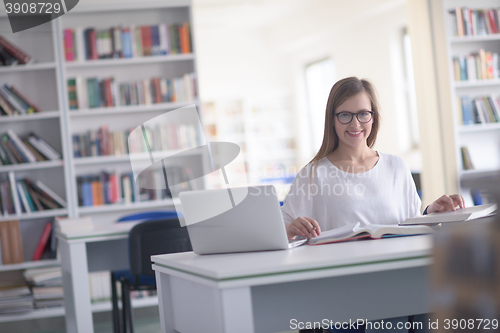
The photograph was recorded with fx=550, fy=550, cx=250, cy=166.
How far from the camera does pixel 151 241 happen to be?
248 centimetres

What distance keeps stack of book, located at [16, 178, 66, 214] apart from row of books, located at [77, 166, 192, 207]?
0.19 meters

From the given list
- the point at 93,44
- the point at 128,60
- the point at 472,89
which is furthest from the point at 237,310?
the point at 472,89

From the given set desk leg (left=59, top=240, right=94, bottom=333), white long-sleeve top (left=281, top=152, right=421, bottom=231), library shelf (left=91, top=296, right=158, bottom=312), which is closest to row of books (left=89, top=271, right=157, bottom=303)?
library shelf (left=91, top=296, right=158, bottom=312)

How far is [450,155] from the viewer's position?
4.61m

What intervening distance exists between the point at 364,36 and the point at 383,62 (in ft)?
1.81

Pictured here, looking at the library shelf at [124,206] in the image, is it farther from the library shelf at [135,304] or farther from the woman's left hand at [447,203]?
the woman's left hand at [447,203]

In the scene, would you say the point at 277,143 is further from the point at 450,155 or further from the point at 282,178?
the point at 450,155

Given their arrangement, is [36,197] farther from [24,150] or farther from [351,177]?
[351,177]

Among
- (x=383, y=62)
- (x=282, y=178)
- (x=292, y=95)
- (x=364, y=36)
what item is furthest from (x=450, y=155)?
(x=292, y=95)

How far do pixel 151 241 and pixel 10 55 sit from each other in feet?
7.98

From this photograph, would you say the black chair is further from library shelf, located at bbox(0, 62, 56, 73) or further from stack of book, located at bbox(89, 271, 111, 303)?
library shelf, located at bbox(0, 62, 56, 73)

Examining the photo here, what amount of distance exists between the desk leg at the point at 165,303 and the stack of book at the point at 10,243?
289 cm

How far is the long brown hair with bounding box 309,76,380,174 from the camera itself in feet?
6.26

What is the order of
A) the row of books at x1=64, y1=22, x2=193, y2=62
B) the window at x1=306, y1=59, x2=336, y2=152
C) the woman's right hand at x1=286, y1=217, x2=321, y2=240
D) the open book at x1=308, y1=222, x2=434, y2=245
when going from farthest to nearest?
the window at x1=306, y1=59, x2=336, y2=152, the row of books at x1=64, y1=22, x2=193, y2=62, the woman's right hand at x1=286, y1=217, x2=321, y2=240, the open book at x1=308, y1=222, x2=434, y2=245
